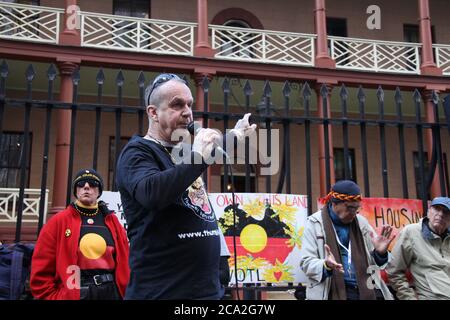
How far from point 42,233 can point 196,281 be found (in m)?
2.07

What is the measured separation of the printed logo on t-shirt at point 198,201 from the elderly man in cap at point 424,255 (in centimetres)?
277

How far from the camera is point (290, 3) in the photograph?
16141mm

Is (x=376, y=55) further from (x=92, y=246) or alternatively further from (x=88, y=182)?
(x=92, y=246)

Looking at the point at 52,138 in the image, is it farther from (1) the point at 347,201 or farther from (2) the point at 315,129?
(1) the point at 347,201

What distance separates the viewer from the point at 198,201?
6.62 feet

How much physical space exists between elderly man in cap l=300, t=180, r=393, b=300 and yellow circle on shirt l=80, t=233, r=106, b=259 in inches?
62.3

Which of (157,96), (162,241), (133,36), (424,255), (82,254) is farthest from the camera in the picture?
(133,36)

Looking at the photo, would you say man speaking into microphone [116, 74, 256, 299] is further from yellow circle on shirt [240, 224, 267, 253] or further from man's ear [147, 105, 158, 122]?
yellow circle on shirt [240, 224, 267, 253]

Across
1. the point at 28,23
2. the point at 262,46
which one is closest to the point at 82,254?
the point at 28,23

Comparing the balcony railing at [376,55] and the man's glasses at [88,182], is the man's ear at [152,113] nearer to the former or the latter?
the man's glasses at [88,182]

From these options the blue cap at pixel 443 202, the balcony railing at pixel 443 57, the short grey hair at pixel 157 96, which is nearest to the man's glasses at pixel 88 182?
the short grey hair at pixel 157 96

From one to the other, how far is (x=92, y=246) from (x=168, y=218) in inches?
76.5

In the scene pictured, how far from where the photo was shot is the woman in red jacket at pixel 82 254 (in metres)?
3.40
